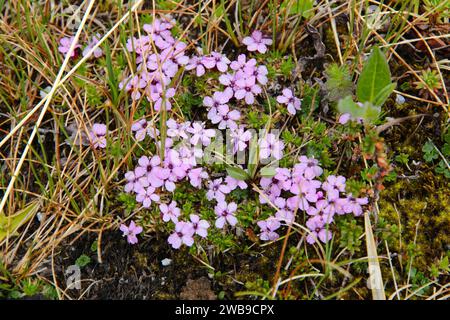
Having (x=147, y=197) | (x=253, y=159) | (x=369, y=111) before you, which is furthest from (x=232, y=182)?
(x=369, y=111)

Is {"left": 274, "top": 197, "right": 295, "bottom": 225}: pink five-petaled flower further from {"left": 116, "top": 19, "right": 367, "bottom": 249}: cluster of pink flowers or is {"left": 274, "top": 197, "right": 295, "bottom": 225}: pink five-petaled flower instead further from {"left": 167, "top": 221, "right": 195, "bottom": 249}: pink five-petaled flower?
{"left": 167, "top": 221, "right": 195, "bottom": 249}: pink five-petaled flower

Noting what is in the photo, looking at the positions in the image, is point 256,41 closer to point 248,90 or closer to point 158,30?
point 248,90

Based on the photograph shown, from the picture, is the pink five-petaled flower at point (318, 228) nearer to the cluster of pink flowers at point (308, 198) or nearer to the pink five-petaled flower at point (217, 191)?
the cluster of pink flowers at point (308, 198)

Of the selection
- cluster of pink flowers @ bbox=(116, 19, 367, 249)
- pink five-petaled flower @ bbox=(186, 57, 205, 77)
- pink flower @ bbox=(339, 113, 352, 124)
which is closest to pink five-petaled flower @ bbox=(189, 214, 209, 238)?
cluster of pink flowers @ bbox=(116, 19, 367, 249)

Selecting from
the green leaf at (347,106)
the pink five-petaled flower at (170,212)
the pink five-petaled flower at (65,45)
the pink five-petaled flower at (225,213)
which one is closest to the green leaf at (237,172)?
the pink five-petaled flower at (225,213)

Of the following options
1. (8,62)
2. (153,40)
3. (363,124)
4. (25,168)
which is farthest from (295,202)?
(8,62)

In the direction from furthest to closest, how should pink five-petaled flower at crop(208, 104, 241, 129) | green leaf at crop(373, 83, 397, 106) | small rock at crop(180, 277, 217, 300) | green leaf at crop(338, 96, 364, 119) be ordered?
pink five-petaled flower at crop(208, 104, 241, 129)
small rock at crop(180, 277, 217, 300)
green leaf at crop(373, 83, 397, 106)
green leaf at crop(338, 96, 364, 119)
